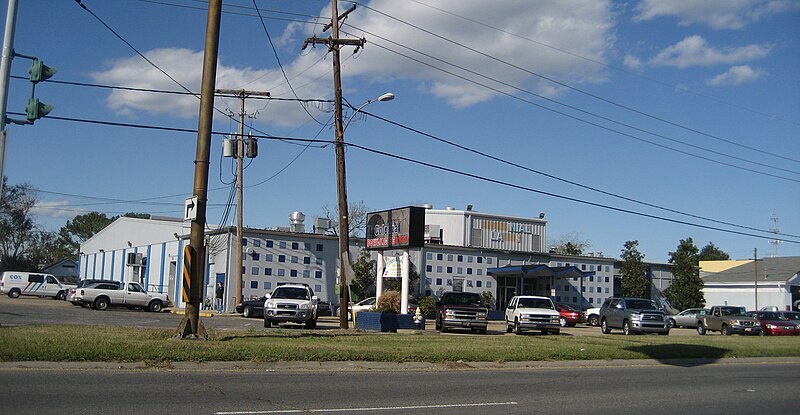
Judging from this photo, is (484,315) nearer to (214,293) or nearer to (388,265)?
(388,265)

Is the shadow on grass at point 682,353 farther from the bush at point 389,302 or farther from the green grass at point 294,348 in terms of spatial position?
the bush at point 389,302

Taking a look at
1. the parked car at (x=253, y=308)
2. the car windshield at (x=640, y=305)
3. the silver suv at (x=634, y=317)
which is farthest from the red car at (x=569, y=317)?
the parked car at (x=253, y=308)

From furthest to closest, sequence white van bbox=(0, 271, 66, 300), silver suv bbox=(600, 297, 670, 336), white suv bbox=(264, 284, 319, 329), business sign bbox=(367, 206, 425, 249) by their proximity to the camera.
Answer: white van bbox=(0, 271, 66, 300) < silver suv bbox=(600, 297, 670, 336) < business sign bbox=(367, 206, 425, 249) < white suv bbox=(264, 284, 319, 329)

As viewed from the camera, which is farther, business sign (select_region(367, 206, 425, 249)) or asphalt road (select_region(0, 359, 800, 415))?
business sign (select_region(367, 206, 425, 249))

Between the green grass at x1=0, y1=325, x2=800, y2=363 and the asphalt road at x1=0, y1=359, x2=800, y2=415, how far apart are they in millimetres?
904

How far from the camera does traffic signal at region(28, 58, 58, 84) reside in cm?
1553

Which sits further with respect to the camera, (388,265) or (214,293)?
(214,293)

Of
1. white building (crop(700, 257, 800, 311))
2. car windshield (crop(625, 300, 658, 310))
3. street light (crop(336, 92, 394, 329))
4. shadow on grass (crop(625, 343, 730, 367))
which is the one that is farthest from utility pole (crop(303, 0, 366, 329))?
white building (crop(700, 257, 800, 311))

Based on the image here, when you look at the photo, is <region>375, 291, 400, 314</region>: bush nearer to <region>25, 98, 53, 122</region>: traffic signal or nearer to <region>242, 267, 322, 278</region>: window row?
<region>242, 267, 322, 278</region>: window row

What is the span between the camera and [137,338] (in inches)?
690

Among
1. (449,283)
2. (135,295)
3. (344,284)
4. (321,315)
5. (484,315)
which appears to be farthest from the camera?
(449,283)

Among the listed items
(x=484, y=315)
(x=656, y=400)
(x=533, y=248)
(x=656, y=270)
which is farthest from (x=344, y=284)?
(x=656, y=270)

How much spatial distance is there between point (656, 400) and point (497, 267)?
44839mm

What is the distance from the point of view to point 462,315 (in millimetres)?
30125
